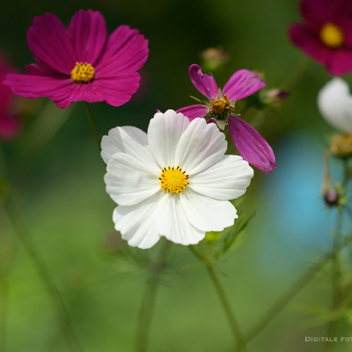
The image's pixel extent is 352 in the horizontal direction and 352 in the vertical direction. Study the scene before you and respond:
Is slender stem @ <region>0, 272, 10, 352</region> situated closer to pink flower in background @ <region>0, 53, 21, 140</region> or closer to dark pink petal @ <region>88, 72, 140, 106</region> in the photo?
pink flower in background @ <region>0, 53, 21, 140</region>

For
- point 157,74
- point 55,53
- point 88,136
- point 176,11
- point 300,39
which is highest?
point 176,11

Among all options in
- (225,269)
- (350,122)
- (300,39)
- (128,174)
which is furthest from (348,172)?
(225,269)

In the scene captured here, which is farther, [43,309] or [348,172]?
[43,309]

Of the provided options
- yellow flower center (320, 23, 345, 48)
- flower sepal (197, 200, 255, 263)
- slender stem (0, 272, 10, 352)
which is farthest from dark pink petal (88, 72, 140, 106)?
slender stem (0, 272, 10, 352)

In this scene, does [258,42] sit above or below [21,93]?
above

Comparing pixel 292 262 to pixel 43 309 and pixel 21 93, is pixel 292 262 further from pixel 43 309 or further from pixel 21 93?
pixel 21 93

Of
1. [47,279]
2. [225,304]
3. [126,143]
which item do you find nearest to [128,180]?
[126,143]
